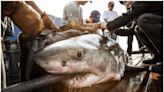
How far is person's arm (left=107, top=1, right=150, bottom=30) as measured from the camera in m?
1.78

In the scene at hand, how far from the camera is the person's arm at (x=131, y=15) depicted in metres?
1.78

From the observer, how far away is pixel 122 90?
187 cm

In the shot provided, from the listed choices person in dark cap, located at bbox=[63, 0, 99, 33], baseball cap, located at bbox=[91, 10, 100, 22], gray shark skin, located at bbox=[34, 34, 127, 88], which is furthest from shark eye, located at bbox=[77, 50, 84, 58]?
baseball cap, located at bbox=[91, 10, 100, 22]

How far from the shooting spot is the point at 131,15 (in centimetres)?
186

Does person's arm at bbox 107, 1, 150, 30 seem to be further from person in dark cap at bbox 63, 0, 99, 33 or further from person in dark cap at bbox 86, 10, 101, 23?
person in dark cap at bbox 86, 10, 101, 23

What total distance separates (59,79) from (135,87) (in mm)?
486

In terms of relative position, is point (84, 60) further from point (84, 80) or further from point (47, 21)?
point (47, 21)

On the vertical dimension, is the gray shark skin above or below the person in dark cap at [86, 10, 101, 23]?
below

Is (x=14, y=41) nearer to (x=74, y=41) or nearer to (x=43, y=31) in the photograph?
(x=43, y=31)

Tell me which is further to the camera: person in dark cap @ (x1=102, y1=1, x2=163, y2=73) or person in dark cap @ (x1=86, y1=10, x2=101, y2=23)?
person in dark cap @ (x1=86, y1=10, x2=101, y2=23)

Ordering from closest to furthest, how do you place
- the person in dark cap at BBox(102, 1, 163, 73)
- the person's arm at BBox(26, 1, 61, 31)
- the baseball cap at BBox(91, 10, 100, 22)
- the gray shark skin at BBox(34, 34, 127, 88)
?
the gray shark skin at BBox(34, 34, 127, 88) < the person in dark cap at BBox(102, 1, 163, 73) < the person's arm at BBox(26, 1, 61, 31) < the baseball cap at BBox(91, 10, 100, 22)

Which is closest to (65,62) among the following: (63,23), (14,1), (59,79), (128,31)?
(59,79)

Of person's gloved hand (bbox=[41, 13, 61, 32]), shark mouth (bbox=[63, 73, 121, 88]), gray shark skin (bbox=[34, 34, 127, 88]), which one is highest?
person's gloved hand (bbox=[41, 13, 61, 32])

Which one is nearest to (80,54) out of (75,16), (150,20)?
(150,20)
